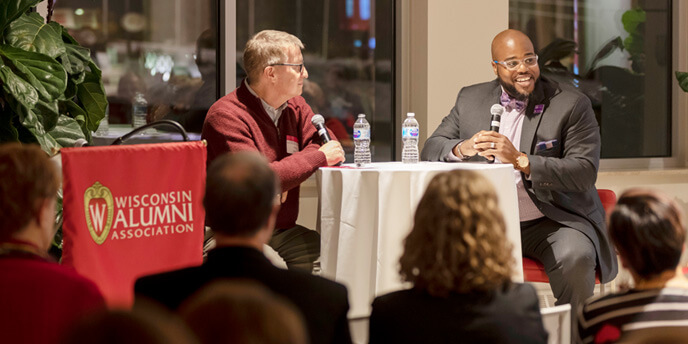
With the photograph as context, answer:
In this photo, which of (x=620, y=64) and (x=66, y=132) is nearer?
(x=66, y=132)

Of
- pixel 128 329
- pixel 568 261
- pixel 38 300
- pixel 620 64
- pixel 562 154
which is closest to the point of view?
pixel 128 329

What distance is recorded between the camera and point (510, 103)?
3896 mm

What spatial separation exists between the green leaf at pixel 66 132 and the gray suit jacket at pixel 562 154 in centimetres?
162

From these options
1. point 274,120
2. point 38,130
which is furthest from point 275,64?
point 38,130

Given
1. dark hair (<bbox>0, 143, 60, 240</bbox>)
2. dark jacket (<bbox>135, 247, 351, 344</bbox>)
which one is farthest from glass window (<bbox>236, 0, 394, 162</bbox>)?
dark jacket (<bbox>135, 247, 351, 344</bbox>)

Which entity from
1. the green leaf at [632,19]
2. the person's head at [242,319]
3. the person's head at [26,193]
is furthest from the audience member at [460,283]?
the green leaf at [632,19]

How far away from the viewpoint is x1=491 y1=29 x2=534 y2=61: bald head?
12.8ft

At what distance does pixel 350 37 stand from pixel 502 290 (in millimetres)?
3658

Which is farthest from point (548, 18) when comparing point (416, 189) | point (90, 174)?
point (90, 174)

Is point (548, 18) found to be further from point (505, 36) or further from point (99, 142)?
point (99, 142)

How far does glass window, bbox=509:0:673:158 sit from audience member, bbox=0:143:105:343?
4.39 m

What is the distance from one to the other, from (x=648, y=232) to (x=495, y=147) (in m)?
1.83

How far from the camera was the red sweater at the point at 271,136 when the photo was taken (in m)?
3.43

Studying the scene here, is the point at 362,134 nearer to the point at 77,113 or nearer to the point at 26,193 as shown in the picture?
the point at 77,113
